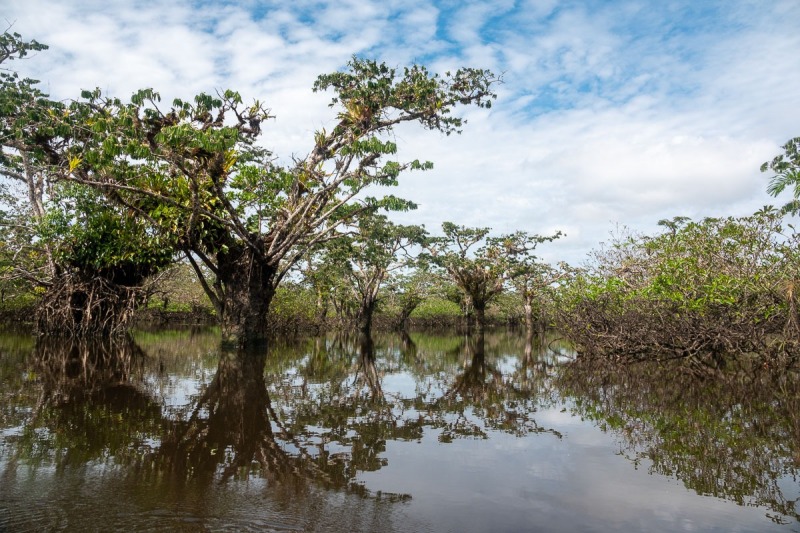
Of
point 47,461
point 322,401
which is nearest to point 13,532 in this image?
point 47,461

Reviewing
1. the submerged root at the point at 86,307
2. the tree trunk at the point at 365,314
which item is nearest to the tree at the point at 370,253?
the tree trunk at the point at 365,314

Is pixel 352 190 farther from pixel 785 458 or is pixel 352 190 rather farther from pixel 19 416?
pixel 785 458

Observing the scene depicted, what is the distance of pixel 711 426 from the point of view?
227 inches

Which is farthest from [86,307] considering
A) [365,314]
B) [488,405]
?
[365,314]

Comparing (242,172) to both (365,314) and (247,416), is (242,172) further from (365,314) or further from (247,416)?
(365,314)

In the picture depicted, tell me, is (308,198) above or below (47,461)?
above

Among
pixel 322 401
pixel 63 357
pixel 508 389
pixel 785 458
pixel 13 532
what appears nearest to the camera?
pixel 13 532

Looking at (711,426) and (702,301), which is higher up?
(702,301)

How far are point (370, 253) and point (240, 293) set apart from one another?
648cm

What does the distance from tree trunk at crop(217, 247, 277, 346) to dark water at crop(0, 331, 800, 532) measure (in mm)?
7272

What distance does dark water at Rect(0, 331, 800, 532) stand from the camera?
322 centimetres

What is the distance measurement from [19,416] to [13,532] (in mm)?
3254

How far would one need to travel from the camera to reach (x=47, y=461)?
12.9 ft

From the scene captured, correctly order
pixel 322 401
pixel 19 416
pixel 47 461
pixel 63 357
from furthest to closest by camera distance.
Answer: pixel 63 357
pixel 322 401
pixel 19 416
pixel 47 461
